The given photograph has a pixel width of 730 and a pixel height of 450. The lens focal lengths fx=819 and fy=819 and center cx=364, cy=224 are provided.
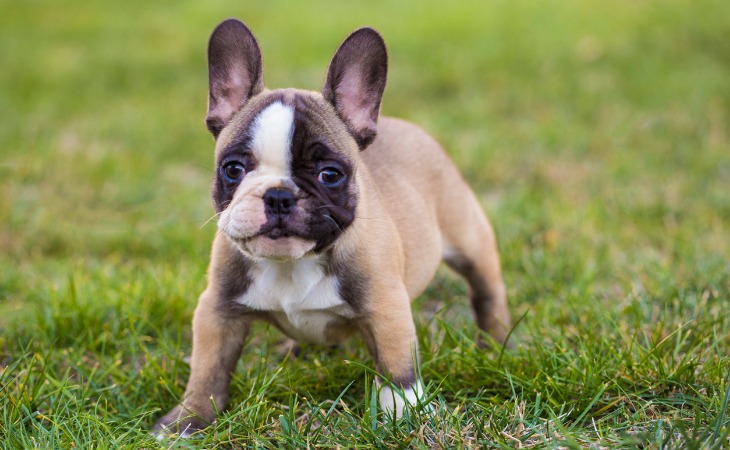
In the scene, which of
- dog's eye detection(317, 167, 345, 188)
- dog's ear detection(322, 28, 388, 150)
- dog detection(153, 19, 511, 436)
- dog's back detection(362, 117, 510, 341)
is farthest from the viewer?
Result: dog's back detection(362, 117, 510, 341)

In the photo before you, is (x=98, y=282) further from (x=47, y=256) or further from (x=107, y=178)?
(x=107, y=178)

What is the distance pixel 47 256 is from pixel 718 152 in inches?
260

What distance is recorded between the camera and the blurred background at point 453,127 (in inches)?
241

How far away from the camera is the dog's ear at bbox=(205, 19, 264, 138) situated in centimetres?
378

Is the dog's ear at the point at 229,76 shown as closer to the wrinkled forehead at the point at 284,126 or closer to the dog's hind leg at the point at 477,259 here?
the wrinkled forehead at the point at 284,126

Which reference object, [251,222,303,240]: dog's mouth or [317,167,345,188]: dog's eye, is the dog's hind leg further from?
[251,222,303,240]: dog's mouth

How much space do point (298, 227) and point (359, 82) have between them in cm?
89

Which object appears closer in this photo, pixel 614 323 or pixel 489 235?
pixel 614 323

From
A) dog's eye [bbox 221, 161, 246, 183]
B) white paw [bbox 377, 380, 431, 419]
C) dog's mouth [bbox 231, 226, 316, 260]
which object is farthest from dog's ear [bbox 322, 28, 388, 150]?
white paw [bbox 377, 380, 431, 419]

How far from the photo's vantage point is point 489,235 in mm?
5121

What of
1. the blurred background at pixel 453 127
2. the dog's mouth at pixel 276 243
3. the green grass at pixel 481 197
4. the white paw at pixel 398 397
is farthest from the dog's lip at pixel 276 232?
the blurred background at pixel 453 127

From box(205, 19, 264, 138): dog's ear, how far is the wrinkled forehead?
106 mm

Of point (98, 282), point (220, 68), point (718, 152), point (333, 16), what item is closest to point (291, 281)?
point (220, 68)

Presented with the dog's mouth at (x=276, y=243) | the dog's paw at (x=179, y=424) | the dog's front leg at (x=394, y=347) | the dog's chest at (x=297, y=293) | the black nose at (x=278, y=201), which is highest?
the black nose at (x=278, y=201)
